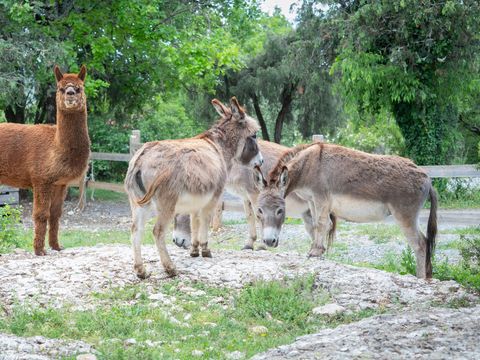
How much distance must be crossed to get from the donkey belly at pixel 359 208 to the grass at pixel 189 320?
146cm

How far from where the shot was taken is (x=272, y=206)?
8.62m

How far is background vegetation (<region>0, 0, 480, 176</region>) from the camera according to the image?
61.6ft

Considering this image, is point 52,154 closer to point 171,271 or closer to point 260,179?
point 171,271

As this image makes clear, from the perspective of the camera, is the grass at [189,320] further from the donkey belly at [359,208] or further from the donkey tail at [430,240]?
the donkey tail at [430,240]

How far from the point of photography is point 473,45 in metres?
19.5

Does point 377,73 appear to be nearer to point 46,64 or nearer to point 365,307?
point 46,64

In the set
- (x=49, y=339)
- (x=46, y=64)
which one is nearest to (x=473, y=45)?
(x=46, y=64)

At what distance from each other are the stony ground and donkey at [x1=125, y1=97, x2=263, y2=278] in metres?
0.43

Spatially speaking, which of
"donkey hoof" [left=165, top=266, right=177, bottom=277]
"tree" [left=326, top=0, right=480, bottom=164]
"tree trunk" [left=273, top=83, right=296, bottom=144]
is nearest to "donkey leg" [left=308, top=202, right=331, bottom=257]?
"donkey hoof" [left=165, top=266, right=177, bottom=277]

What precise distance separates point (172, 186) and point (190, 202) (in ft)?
0.99

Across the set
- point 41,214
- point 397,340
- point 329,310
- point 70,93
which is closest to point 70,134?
point 70,93

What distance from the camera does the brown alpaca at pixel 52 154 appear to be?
30.5 feet

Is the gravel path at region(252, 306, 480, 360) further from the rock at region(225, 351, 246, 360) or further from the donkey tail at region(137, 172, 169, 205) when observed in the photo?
the donkey tail at region(137, 172, 169, 205)

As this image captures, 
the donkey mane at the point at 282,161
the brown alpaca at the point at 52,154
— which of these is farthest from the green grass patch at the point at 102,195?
the donkey mane at the point at 282,161
